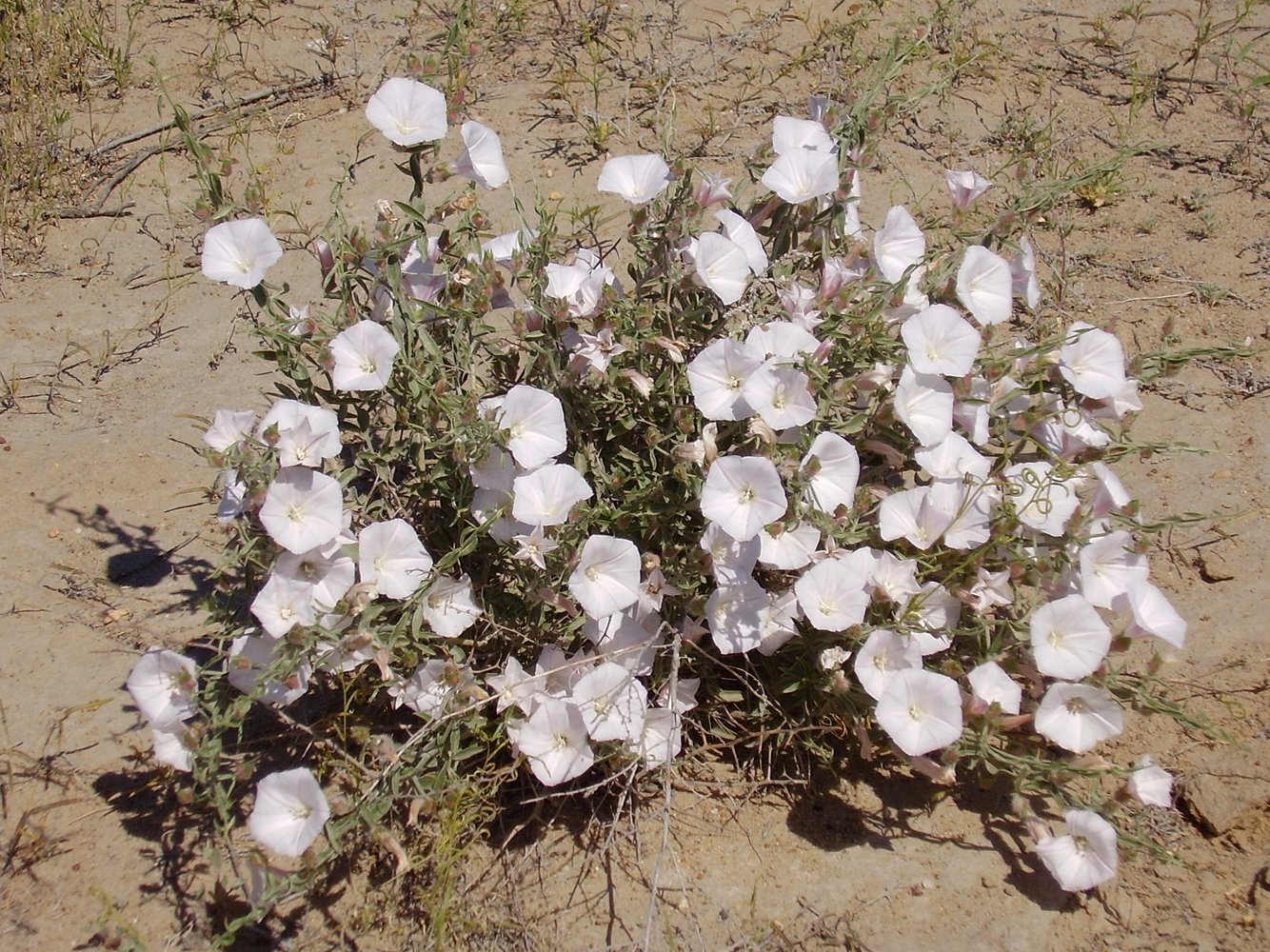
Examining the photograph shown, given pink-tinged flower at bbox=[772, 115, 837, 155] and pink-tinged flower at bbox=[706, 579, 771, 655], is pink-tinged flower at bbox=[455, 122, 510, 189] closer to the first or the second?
pink-tinged flower at bbox=[772, 115, 837, 155]

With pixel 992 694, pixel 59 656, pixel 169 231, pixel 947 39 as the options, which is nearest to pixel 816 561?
pixel 992 694

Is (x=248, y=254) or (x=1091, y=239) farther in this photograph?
(x=1091, y=239)

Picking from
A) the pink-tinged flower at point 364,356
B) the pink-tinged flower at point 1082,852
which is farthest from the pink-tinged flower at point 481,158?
the pink-tinged flower at point 1082,852

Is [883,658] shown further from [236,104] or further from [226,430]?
[236,104]

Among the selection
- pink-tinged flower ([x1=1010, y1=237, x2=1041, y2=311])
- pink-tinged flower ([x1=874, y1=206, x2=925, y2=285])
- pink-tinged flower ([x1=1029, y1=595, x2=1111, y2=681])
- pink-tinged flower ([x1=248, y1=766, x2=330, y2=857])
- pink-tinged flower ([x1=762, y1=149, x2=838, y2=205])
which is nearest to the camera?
pink-tinged flower ([x1=248, y1=766, x2=330, y2=857])

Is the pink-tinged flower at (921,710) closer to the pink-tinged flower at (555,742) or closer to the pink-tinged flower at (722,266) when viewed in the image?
the pink-tinged flower at (555,742)

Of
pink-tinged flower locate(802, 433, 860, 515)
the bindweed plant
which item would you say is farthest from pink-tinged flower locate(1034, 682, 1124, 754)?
pink-tinged flower locate(802, 433, 860, 515)

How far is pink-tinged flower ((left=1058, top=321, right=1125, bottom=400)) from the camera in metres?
2.53

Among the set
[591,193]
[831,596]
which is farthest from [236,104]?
[831,596]

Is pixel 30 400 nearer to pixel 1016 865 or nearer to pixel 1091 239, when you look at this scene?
pixel 1016 865

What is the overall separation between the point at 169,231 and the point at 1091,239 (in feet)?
10.4

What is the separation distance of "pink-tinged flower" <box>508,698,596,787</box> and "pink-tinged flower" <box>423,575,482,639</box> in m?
0.25

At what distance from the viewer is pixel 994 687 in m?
2.32

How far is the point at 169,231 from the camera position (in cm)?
389
